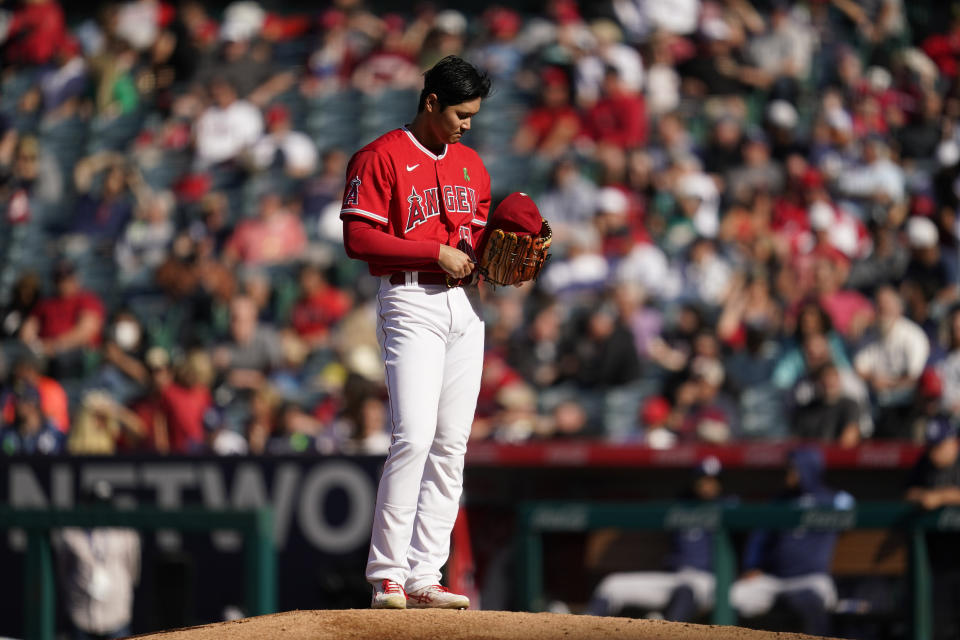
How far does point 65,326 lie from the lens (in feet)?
37.2

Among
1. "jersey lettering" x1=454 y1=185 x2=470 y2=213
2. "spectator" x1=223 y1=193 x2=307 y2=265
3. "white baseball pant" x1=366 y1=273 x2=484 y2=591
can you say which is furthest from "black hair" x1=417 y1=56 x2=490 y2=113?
"spectator" x1=223 y1=193 x2=307 y2=265

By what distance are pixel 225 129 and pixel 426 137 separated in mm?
9146

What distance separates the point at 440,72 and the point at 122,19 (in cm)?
1132

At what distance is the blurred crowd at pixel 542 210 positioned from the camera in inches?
387

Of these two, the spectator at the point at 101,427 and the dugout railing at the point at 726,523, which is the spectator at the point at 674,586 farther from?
the spectator at the point at 101,427

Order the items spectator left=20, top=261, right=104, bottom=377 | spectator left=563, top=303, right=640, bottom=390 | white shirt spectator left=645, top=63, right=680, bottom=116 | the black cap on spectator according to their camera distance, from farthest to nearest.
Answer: white shirt spectator left=645, top=63, right=680, bottom=116 < the black cap on spectator < spectator left=20, top=261, right=104, bottom=377 < spectator left=563, top=303, right=640, bottom=390

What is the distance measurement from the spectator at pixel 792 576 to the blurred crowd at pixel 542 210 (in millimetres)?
1128

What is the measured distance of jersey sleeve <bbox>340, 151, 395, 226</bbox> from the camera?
4711 millimetres

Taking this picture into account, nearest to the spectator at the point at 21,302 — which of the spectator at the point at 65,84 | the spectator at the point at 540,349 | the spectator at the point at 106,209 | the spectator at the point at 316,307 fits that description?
the spectator at the point at 106,209

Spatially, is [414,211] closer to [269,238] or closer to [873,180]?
[269,238]

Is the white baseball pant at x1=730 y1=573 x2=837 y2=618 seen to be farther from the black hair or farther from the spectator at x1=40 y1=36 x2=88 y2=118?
the spectator at x1=40 y1=36 x2=88 y2=118

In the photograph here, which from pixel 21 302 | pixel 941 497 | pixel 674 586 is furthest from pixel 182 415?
pixel 941 497

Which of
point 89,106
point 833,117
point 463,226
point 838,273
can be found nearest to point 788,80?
point 833,117

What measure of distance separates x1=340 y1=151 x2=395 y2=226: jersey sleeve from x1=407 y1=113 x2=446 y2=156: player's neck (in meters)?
0.18
